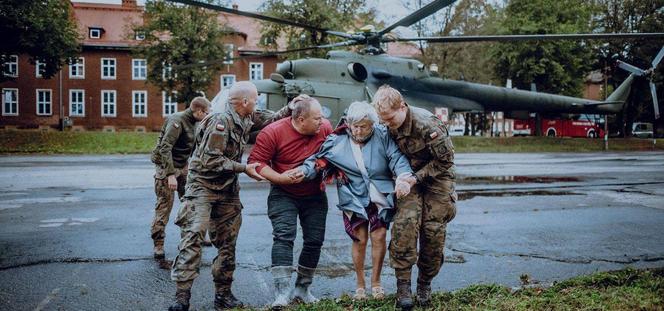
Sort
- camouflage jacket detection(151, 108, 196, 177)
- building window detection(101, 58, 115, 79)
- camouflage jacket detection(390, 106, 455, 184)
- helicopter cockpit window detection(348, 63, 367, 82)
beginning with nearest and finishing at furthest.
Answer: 1. camouflage jacket detection(390, 106, 455, 184)
2. camouflage jacket detection(151, 108, 196, 177)
3. helicopter cockpit window detection(348, 63, 367, 82)
4. building window detection(101, 58, 115, 79)

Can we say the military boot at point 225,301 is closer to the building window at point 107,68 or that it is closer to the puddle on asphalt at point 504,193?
the puddle on asphalt at point 504,193

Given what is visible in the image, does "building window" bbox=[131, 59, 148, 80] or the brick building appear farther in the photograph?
"building window" bbox=[131, 59, 148, 80]

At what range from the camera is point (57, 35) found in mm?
36406

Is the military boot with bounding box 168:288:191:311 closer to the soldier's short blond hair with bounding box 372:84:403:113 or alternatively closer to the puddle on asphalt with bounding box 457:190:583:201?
the soldier's short blond hair with bounding box 372:84:403:113

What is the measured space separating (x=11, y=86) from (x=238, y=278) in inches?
2137

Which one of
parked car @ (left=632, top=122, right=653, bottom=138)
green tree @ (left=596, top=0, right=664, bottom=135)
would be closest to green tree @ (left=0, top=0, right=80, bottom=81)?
green tree @ (left=596, top=0, right=664, bottom=135)

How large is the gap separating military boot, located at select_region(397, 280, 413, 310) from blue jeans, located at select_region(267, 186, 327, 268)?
2.59 ft

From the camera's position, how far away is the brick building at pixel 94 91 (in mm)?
50594

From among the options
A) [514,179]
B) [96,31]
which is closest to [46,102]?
[96,31]

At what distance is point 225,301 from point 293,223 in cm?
83

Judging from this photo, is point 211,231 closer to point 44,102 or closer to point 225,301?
point 225,301

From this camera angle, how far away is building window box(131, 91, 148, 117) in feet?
171

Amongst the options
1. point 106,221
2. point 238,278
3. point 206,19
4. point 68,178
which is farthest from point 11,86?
point 238,278

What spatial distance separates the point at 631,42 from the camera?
4262 cm
